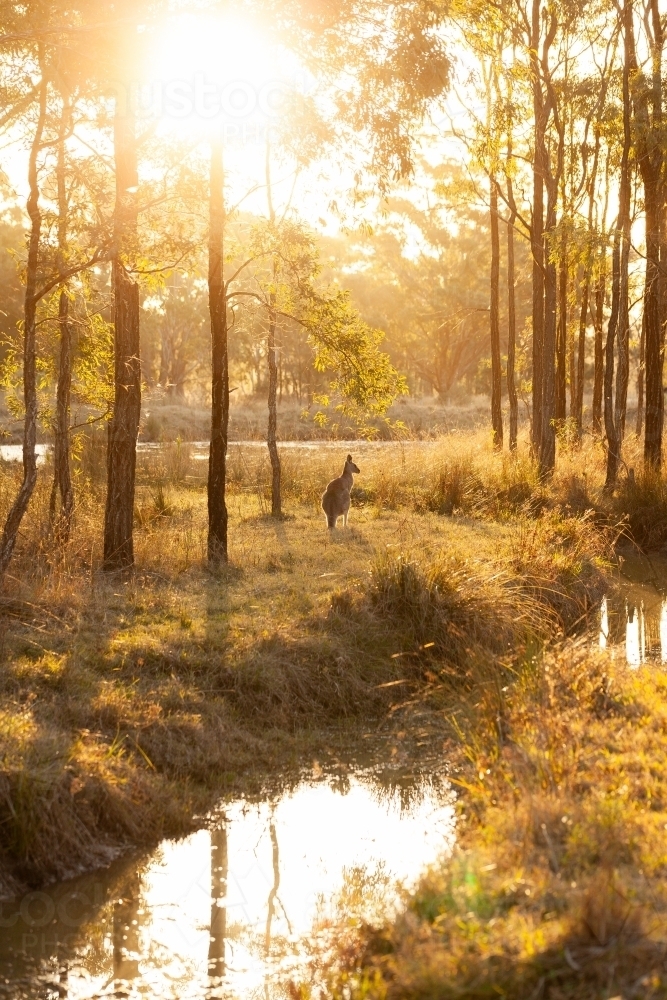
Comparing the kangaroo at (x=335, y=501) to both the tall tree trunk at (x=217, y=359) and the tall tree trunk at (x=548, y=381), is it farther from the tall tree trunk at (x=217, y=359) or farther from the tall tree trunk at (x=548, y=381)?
the tall tree trunk at (x=548, y=381)

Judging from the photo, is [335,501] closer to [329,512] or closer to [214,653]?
[329,512]

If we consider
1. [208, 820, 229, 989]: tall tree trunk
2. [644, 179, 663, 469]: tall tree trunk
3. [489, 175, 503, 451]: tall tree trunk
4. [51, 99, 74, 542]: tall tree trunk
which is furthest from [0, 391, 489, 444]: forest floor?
[208, 820, 229, 989]: tall tree trunk

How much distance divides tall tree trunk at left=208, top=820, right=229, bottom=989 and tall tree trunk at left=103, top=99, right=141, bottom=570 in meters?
5.88

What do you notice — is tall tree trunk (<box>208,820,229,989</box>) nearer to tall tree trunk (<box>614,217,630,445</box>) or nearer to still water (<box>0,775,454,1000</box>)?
still water (<box>0,775,454,1000</box>)

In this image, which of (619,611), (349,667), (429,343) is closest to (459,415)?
(429,343)

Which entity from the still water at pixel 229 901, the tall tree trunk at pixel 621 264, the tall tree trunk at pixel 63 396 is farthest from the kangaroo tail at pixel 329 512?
the still water at pixel 229 901

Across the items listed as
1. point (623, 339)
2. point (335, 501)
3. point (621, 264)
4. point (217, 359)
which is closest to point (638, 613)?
point (335, 501)

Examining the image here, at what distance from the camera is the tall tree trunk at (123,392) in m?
12.4

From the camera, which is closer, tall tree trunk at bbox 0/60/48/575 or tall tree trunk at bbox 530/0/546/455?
tall tree trunk at bbox 0/60/48/575

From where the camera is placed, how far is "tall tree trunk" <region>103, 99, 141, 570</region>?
1240 cm

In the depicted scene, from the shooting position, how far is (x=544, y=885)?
4742 mm

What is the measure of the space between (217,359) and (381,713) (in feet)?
18.8

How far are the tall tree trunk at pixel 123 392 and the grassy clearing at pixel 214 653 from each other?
0.39 m

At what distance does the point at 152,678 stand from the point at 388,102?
7.60 meters
